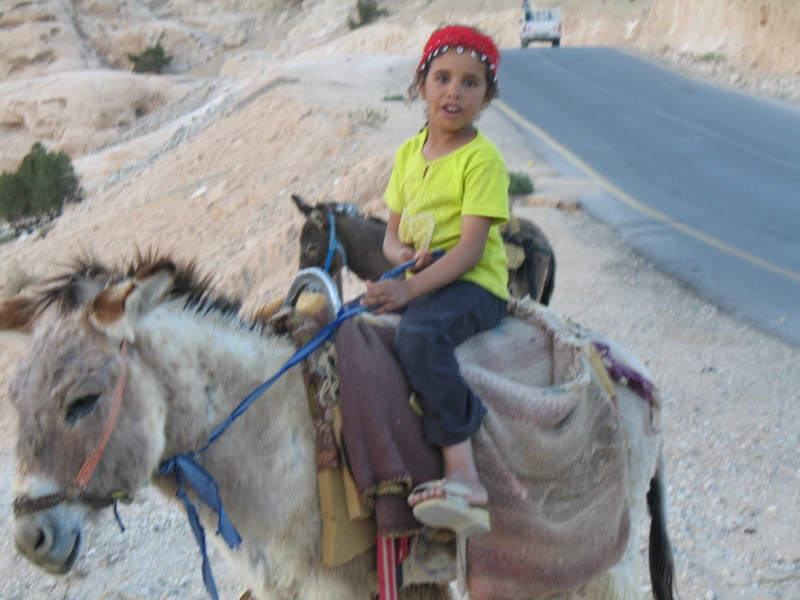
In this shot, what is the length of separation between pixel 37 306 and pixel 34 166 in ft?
75.6

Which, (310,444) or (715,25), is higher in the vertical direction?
(310,444)

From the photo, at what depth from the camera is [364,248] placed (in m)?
5.84

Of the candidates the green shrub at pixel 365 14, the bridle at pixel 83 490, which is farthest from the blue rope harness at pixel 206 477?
the green shrub at pixel 365 14

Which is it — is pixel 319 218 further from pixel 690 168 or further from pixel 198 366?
pixel 690 168

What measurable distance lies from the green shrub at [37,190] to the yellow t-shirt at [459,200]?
68.4ft

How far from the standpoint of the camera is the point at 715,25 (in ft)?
69.9

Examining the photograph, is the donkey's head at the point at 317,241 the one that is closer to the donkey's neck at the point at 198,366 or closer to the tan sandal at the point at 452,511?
the donkey's neck at the point at 198,366

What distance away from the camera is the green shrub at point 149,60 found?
3434cm

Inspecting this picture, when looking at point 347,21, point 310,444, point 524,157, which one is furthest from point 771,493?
point 347,21

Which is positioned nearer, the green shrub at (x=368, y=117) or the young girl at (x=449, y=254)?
the young girl at (x=449, y=254)

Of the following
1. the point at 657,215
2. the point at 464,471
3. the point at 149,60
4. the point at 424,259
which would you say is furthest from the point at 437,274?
the point at 149,60

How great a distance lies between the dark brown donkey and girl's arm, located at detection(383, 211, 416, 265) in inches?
115

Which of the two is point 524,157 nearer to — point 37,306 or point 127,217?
point 127,217

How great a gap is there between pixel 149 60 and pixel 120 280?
37.2 metres
